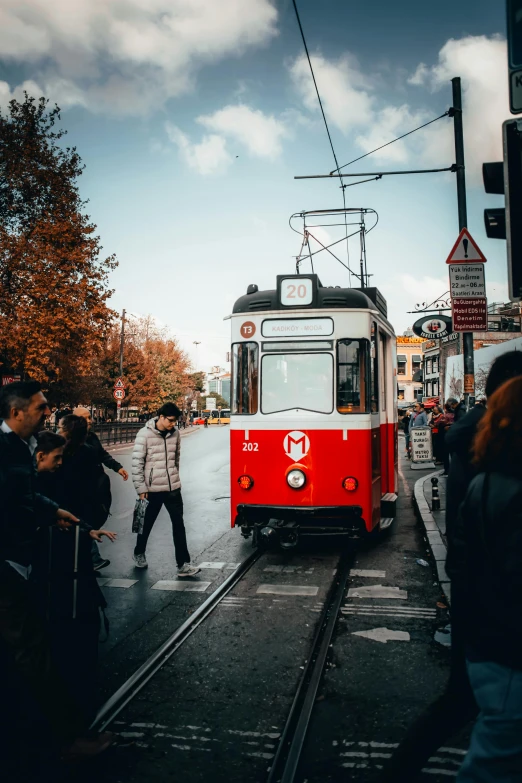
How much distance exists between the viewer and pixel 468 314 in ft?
29.2

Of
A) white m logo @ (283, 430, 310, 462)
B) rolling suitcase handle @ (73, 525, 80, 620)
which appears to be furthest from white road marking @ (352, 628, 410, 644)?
white m logo @ (283, 430, 310, 462)

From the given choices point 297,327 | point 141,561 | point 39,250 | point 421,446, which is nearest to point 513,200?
point 297,327

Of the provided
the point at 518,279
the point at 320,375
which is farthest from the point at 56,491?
the point at 320,375

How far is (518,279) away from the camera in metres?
3.69

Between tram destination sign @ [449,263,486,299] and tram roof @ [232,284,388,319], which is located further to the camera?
tram destination sign @ [449,263,486,299]

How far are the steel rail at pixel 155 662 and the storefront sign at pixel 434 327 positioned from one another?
24.6 ft

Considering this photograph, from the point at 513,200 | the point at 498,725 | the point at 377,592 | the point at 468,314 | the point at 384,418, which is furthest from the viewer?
the point at 384,418

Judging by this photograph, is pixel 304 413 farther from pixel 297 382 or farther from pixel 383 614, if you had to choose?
pixel 383 614

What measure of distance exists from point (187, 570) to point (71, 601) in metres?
3.27

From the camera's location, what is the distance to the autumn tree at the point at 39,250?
2258cm

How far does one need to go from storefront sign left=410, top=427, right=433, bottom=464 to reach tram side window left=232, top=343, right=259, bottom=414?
11.9 m

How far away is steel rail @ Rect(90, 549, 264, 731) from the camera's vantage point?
3984mm

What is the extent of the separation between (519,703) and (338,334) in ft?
20.0

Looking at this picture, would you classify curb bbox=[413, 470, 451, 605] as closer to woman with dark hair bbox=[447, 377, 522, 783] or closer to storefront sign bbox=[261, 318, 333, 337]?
storefront sign bbox=[261, 318, 333, 337]
